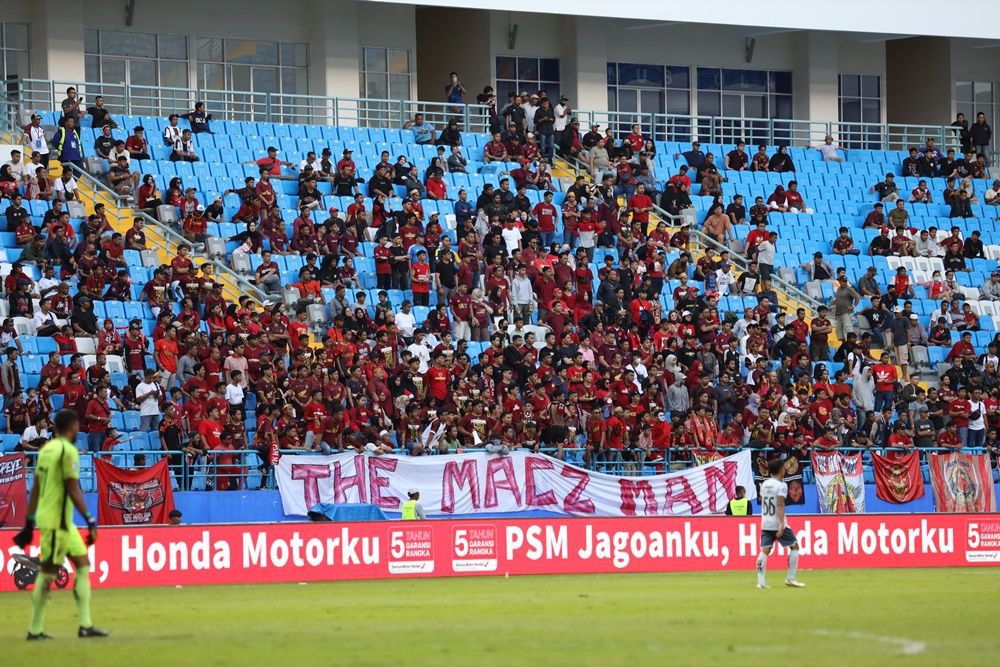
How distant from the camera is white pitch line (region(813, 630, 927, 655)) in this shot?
14938 mm

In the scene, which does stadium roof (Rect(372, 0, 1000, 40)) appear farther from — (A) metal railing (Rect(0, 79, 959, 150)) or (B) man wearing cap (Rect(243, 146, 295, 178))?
(B) man wearing cap (Rect(243, 146, 295, 178))

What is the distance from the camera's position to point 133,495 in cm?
2728

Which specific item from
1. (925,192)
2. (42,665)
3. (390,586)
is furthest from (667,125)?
(42,665)

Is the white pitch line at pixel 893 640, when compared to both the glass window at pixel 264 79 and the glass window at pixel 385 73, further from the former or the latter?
the glass window at pixel 385 73

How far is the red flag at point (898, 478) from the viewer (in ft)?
110

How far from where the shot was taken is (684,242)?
39.4 m

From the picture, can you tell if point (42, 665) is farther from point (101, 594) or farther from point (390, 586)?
point (390, 586)

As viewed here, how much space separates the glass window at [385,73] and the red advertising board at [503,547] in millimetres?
20686

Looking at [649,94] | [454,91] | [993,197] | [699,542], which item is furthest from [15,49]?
[993,197]

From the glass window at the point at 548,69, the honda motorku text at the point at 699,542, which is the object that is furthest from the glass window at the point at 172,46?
the honda motorku text at the point at 699,542

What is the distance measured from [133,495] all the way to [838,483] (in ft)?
43.7

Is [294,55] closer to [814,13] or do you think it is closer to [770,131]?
[770,131]

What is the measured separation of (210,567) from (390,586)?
2676 millimetres

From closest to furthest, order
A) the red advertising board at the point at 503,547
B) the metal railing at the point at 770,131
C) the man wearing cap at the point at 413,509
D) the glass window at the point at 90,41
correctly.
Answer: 1. the red advertising board at the point at 503,547
2. the man wearing cap at the point at 413,509
3. the glass window at the point at 90,41
4. the metal railing at the point at 770,131
